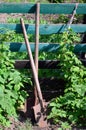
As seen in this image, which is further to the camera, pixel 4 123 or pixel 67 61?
pixel 67 61

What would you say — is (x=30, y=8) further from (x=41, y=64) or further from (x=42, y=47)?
(x=41, y=64)

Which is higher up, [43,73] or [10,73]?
[10,73]

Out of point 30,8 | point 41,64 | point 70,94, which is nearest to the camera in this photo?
point 70,94

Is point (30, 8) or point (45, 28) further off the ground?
point (30, 8)

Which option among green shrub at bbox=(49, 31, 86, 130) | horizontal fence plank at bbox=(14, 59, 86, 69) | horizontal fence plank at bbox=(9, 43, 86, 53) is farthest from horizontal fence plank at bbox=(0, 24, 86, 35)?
horizontal fence plank at bbox=(14, 59, 86, 69)

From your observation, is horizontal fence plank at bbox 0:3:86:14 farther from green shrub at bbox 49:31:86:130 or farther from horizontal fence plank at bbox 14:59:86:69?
horizontal fence plank at bbox 14:59:86:69

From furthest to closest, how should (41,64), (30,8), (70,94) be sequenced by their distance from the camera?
(41,64), (30,8), (70,94)

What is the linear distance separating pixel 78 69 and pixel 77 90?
1.42 feet

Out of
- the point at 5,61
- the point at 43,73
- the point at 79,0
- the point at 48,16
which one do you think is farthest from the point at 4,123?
the point at 79,0

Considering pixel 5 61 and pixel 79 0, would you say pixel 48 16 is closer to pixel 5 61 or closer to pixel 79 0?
pixel 79 0

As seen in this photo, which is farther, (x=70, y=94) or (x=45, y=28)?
(x=45, y=28)

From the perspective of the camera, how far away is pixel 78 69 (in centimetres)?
545

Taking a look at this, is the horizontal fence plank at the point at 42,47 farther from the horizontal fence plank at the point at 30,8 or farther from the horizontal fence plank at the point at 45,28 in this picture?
the horizontal fence plank at the point at 30,8

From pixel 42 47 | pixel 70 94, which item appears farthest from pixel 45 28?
pixel 70 94
